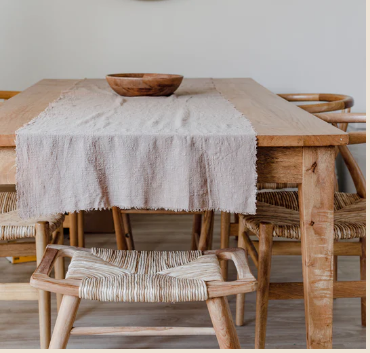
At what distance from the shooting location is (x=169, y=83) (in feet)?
6.04

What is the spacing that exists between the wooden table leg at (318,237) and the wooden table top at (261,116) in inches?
1.6

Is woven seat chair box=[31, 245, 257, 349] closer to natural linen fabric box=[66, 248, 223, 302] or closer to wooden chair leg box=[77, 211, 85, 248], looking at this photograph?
natural linen fabric box=[66, 248, 223, 302]

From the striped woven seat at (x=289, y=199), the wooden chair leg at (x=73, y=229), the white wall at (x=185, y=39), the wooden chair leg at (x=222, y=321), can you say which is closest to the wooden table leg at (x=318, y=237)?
the wooden chair leg at (x=222, y=321)

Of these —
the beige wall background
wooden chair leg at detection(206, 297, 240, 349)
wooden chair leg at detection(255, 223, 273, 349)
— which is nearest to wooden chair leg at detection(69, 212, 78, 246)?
wooden chair leg at detection(255, 223, 273, 349)

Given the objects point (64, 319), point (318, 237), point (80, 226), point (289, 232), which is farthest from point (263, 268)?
point (80, 226)

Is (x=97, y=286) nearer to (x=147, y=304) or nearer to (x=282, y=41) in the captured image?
(x=147, y=304)

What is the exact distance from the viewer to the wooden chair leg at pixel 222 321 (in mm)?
1160

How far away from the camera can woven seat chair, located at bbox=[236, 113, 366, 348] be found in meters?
1.53

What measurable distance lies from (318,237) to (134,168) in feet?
1.58

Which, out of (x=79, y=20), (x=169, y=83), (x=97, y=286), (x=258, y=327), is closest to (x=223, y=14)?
(x=79, y=20)

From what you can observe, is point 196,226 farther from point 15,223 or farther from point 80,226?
point 15,223

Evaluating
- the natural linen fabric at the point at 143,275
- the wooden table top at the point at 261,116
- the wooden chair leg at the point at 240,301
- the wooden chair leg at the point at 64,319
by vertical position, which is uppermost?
the wooden table top at the point at 261,116

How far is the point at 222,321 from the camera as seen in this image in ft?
3.82

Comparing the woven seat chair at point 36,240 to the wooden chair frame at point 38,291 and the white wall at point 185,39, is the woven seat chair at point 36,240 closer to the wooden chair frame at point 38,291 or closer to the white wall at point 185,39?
the wooden chair frame at point 38,291
